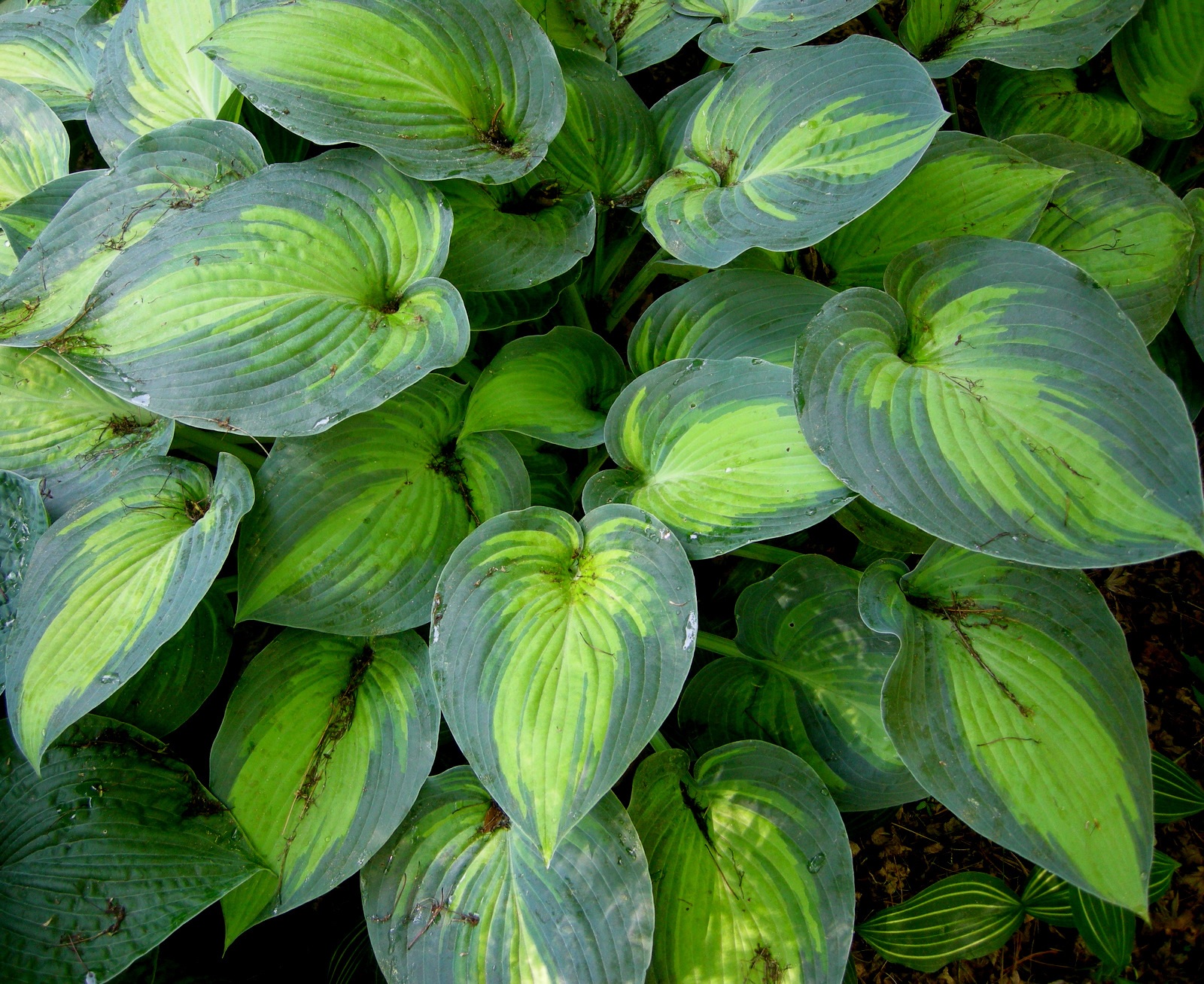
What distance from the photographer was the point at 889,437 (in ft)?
3.49

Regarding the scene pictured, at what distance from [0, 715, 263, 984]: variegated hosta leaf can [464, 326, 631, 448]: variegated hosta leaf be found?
0.73 m

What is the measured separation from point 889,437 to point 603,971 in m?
0.85

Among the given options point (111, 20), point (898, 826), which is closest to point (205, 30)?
point (111, 20)

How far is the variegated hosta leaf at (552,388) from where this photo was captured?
1.31 meters

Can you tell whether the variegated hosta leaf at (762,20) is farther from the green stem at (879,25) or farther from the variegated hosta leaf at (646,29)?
the green stem at (879,25)

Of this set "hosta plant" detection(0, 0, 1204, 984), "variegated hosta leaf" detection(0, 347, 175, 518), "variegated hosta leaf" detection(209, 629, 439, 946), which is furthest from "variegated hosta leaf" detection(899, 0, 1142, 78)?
"variegated hosta leaf" detection(0, 347, 175, 518)

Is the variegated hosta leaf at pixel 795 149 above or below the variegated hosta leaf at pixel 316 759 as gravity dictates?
above

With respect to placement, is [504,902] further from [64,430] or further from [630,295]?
[630,295]

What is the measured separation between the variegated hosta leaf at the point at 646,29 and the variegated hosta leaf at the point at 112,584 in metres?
1.21

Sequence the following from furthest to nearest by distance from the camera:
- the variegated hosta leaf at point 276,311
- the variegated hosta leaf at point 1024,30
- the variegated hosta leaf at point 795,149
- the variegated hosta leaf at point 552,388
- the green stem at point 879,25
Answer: the green stem at point 879,25 → the variegated hosta leaf at point 1024,30 → the variegated hosta leaf at point 552,388 → the variegated hosta leaf at point 795,149 → the variegated hosta leaf at point 276,311

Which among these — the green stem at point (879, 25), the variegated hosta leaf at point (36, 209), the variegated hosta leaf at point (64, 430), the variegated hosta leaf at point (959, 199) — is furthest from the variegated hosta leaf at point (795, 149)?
the variegated hosta leaf at point (36, 209)

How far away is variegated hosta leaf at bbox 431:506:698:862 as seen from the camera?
100cm

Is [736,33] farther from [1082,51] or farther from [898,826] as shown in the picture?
[898,826]

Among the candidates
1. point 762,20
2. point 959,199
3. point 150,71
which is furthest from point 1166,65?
point 150,71
